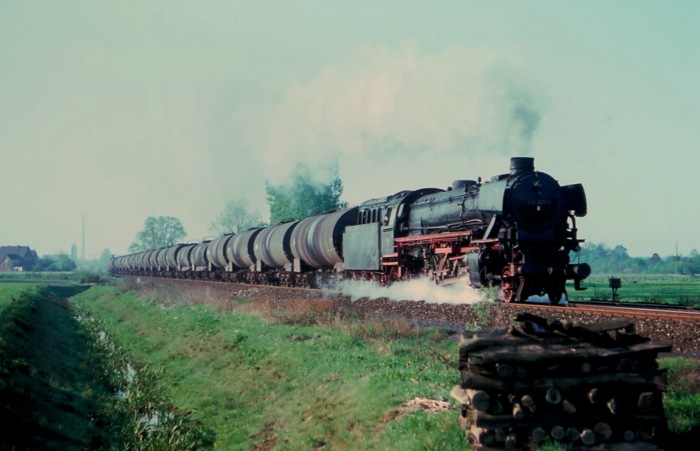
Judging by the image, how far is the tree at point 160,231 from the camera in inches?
6019

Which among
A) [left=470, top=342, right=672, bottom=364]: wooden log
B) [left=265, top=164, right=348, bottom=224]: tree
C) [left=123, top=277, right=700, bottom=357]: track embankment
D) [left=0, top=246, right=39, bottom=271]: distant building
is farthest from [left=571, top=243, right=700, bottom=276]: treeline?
[left=0, top=246, right=39, bottom=271]: distant building

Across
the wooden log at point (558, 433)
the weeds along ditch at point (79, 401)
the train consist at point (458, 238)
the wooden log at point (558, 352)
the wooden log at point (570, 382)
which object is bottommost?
the weeds along ditch at point (79, 401)

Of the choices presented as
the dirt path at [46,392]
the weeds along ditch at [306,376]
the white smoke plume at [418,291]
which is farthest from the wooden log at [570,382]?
the white smoke plume at [418,291]

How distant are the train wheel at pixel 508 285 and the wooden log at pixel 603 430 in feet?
35.0

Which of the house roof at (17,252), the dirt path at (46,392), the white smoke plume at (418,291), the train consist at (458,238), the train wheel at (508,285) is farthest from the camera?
the house roof at (17,252)

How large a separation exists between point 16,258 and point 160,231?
32.2 metres

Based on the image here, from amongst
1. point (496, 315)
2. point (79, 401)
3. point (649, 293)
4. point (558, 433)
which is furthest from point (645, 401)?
point (649, 293)

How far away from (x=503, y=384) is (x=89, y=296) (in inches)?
2045

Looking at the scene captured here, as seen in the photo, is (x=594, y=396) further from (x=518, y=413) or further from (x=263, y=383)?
(x=263, y=383)

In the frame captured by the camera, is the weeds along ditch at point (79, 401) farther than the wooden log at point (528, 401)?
Yes

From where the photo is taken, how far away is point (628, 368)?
6859mm

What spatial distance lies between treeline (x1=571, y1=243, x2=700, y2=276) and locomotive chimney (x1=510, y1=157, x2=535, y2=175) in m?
78.5

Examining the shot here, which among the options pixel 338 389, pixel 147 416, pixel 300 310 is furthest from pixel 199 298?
pixel 338 389

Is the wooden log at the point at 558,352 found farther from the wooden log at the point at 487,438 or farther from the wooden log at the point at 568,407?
the wooden log at the point at 487,438
